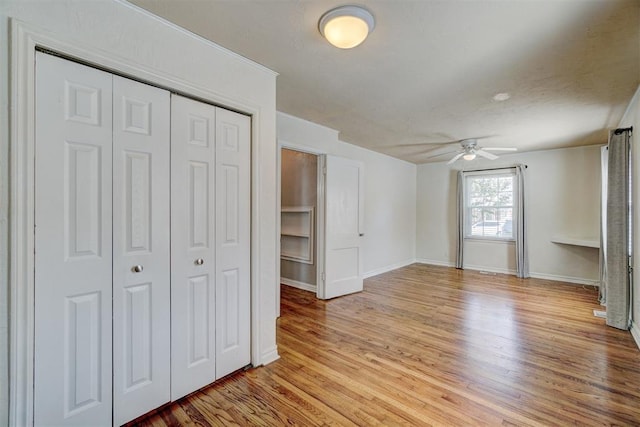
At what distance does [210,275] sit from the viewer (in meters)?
2.06

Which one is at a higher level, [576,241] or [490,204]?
[490,204]

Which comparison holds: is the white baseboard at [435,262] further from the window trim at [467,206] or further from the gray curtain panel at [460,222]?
the window trim at [467,206]

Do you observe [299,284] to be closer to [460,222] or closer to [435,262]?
[435,262]

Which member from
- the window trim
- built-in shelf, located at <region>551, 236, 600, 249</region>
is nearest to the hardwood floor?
built-in shelf, located at <region>551, 236, 600, 249</region>

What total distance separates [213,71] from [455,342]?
10.6ft

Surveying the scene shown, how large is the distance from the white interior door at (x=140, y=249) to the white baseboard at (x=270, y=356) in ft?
2.40

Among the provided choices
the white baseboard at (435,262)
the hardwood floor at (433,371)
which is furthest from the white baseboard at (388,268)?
the hardwood floor at (433,371)

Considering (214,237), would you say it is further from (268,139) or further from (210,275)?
(268,139)

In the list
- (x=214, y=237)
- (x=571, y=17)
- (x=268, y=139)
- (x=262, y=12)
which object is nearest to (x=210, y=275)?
(x=214, y=237)

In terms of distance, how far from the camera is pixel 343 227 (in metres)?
4.21

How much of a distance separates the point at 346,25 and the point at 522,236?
5507 millimetres

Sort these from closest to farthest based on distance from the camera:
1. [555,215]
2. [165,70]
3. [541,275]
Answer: [165,70]
[555,215]
[541,275]

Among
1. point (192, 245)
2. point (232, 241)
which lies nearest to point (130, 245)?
point (192, 245)

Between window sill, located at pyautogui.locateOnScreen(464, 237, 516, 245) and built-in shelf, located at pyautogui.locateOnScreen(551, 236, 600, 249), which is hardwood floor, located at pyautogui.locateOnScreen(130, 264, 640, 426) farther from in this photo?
window sill, located at pyautogui.locateOnScreen(464, 237, 516, 245)
